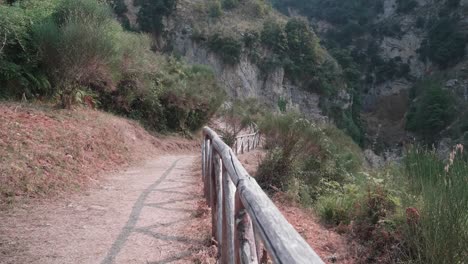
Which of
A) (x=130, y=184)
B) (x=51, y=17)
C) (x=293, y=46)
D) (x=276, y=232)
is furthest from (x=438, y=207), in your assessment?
(x=293, y=46)

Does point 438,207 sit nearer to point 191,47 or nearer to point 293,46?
point 191,47

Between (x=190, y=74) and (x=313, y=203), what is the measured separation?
1604 cm

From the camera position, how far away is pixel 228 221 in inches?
126

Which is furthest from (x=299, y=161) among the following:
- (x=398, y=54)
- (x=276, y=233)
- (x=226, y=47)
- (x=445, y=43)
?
(x=398, y=54)

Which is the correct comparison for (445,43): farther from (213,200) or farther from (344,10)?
(213,200)

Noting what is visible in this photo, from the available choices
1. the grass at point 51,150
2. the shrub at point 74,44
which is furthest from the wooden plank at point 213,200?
the shrub at point 74,44

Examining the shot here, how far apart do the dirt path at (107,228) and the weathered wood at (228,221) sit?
0.89m

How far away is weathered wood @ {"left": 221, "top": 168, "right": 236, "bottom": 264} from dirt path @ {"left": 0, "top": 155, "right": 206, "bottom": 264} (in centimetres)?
89

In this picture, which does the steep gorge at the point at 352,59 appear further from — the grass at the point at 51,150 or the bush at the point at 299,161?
the grass at the point at 51,150

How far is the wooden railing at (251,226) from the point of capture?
5.12ft

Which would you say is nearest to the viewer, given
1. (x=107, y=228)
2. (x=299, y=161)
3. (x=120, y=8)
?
(x=107, y=228)

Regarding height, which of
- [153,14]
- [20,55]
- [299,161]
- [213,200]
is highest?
[153,14]

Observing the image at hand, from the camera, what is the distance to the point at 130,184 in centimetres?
782

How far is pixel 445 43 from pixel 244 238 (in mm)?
77010
